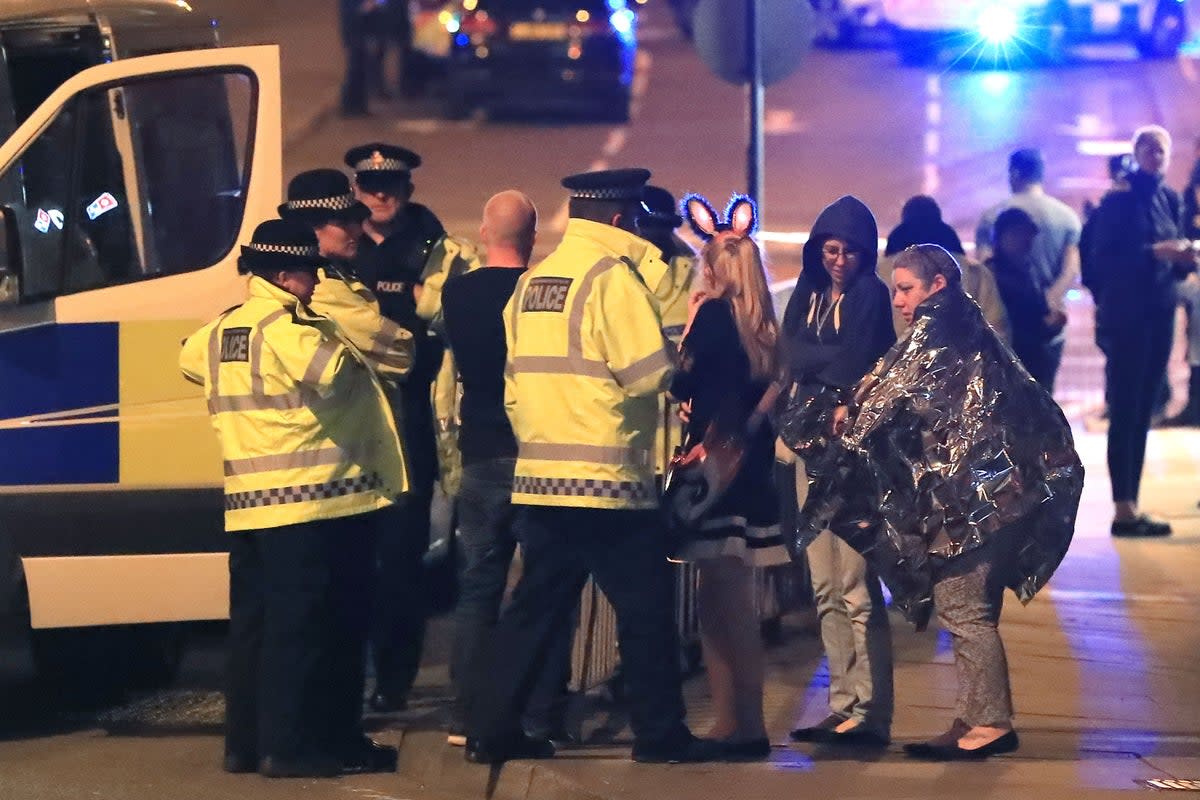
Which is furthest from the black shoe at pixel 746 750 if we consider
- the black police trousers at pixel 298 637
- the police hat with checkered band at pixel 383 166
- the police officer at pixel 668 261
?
the police hat with checkered band at pixel 383 166

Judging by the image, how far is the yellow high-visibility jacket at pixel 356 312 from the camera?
738 centimetres

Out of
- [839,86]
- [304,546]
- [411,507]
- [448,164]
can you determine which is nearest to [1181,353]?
[411,507]

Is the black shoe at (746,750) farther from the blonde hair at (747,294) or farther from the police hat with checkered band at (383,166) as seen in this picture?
the police hat with checkered band at (383,166)

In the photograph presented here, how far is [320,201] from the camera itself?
24.1 ft

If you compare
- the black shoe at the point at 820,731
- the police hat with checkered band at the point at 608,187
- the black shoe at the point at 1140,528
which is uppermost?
the police hat with checkered band at the point at 608,187

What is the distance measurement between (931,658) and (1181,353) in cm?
782

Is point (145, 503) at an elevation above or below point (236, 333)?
below

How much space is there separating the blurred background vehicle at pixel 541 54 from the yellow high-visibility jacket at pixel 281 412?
791 inches

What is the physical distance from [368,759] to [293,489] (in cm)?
100

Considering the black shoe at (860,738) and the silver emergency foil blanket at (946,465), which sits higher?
the silver emergency foil blanket at (946,465)

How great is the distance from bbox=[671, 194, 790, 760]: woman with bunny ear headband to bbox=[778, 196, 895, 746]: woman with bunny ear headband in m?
0.22

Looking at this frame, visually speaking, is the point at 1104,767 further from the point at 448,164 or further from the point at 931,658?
the point at 448,164

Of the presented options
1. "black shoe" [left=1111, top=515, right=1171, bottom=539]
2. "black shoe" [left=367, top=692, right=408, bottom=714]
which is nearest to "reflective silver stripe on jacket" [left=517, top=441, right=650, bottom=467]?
"black shoe" [left=367, top=692, right=408, bottom=714]

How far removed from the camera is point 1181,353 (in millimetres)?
15703
